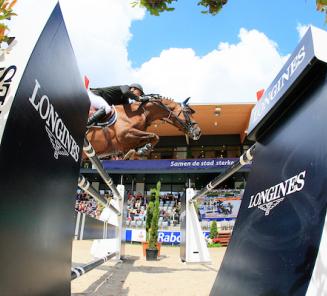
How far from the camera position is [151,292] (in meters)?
2.56

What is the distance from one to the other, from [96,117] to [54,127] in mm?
3140

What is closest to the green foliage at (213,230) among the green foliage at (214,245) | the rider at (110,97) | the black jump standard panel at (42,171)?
the green foliage at (214,245)

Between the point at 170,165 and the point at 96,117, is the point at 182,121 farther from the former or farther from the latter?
the point at 170,165

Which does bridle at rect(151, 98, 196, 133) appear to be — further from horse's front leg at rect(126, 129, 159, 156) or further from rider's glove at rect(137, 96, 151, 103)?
horse's front leg at rect(126, 129, 159, 156)

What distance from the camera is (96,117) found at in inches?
157

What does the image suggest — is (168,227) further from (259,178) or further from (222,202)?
(259,178)

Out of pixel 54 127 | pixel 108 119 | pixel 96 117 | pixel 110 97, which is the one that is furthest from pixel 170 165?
pixel 54 127

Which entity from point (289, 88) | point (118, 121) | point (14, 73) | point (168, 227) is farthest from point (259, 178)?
point (168, 227)

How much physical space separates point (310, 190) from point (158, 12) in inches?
29.6

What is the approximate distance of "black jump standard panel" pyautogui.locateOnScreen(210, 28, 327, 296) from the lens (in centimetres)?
80

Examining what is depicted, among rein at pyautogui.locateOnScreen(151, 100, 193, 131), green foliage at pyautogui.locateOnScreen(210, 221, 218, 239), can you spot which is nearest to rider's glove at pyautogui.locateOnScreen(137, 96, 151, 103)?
rein at pyautogui.locateOnScreen(151, 100, 193, 131)

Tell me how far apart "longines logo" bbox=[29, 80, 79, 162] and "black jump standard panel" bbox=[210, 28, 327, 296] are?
0.73 metres

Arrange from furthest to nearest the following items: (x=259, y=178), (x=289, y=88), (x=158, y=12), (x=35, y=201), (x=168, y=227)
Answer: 1. (x=168, y=227)
2. (x=259, y=178)
3. (x=289, y=88)
4. (x=158, y=12)
5. (x=35, y=201)

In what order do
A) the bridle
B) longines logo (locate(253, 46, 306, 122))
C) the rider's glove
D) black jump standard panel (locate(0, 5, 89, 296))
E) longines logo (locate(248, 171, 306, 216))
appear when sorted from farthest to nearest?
1. the bridle
2. the rider's glove
3. longines logo (locate(253, 46, 306, 122))
4. longines logo (locate(248, 171, 306, 216))
5. black jump standard panel (locate(0, 5, 89, 296))
